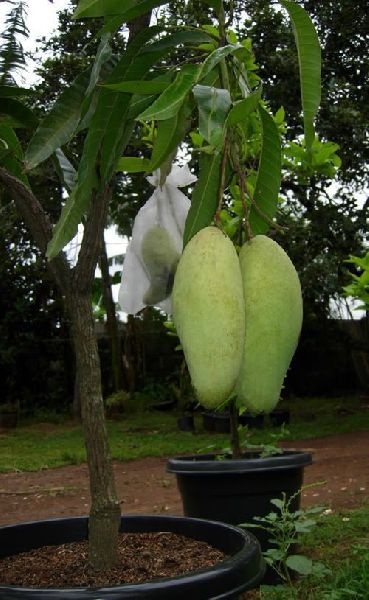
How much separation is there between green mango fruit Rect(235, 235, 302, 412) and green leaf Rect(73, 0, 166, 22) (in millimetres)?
287

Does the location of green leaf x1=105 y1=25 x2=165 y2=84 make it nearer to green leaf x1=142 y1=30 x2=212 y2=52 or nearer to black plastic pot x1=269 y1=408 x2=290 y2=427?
green leaf x1=142 y1=30 x2=212 y2=52

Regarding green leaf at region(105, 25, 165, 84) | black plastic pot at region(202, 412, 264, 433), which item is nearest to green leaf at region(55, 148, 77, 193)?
green leaf at region(105, 25, 165, 84)

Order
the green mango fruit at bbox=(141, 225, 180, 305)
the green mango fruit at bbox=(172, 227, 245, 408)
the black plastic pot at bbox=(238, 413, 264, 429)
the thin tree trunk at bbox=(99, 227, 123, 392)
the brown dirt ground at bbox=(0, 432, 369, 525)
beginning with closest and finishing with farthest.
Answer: the green mango fruit at bbox=(172, 227, 245, 408), the green mango fruit at bbox=(141, 225, 180, 305), the brown dirt ground at bbox=(0, 432, 369, 525), the black plastic pot at bbox=(238, 413, 264, 429), the thin tree trunk at bbox=(99, 227, 123, 392)

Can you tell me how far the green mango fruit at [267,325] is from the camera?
Answer: 614 millimetres

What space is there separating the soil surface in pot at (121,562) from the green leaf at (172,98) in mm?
731

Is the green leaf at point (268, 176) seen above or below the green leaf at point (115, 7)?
below

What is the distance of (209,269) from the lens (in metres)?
0.59

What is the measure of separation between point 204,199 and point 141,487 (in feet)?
13.4

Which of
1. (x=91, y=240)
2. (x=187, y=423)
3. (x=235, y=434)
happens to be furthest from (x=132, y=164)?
(x=187, y=423)

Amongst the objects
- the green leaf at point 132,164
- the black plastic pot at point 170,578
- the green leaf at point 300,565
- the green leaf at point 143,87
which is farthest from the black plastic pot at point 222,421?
the green leaf at point 143,87

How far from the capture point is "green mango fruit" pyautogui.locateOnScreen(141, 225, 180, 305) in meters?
0.94

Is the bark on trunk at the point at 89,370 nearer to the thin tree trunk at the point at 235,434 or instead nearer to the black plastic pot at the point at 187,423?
the thin tree trunk at the point at 235,434

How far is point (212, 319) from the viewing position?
585 millimetres

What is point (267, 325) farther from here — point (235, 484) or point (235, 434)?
point (235, 434)
